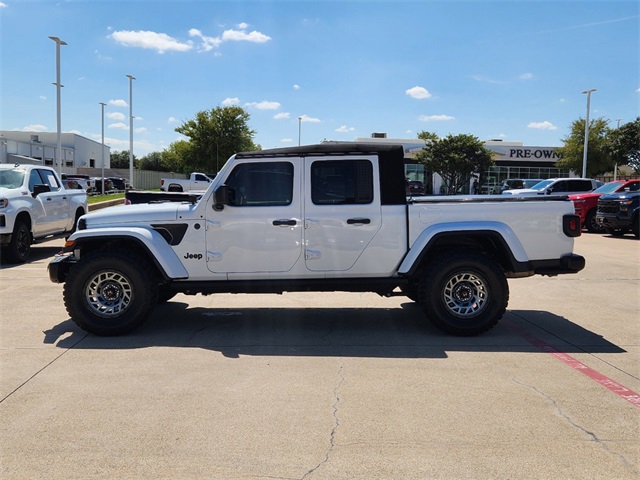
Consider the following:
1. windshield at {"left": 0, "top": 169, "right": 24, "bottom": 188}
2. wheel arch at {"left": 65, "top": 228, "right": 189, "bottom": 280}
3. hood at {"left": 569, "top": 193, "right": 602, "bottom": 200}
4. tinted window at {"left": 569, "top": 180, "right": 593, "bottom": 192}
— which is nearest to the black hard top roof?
wheel arch at {"left": 65, "top": 228, "right": 189, "bottom": 280}

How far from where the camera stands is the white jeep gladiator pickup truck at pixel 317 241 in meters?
6.10

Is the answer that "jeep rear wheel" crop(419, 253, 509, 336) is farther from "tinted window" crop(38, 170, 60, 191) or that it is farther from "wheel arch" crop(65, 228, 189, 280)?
"tinted window" crop(38, 170, 60, 191)

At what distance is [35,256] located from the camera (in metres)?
12.9

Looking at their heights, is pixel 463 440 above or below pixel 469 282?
below

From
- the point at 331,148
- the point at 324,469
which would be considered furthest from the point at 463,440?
the point at 331,148

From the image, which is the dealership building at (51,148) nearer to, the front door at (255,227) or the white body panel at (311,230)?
the white body panel at (311,230)

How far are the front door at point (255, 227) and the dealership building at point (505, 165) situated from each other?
44391mm

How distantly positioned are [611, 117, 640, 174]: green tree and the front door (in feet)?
139

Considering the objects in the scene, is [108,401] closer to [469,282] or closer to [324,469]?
[324,469]

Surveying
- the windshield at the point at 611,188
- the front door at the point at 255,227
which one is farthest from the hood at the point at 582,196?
the front door at the point at 255,227

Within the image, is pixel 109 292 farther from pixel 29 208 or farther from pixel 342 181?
pixel 29 208

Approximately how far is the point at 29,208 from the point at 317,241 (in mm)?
8377

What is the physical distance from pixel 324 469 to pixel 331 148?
3.80m

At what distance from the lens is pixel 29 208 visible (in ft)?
39.0
